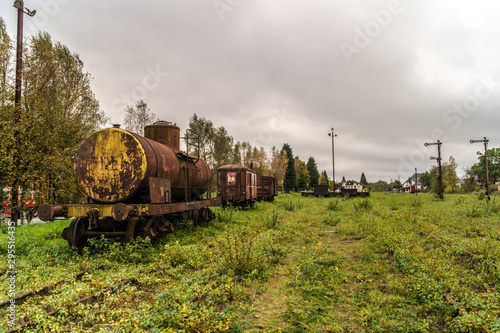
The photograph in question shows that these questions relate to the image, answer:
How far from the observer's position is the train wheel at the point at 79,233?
24.6 ft

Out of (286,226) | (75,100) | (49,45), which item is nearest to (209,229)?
(286,226)

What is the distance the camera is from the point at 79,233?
7.68 metres

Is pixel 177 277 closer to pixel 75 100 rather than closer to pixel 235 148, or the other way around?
pixel 75 100

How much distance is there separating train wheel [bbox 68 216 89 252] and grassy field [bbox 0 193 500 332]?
9.1 inches

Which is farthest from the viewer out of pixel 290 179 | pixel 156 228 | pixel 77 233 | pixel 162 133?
pixel 290 179

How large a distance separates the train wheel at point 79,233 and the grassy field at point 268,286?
0.23 meters

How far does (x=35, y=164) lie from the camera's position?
1228 centimetres

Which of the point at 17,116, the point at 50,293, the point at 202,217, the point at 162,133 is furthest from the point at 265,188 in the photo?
the point at 50,293

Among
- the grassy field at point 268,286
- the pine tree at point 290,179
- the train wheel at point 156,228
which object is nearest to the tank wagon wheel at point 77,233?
the grassy field at point 268,286

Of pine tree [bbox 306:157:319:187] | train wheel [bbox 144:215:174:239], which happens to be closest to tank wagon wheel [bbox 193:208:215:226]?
train wheel [bbox 144:215:174:239]

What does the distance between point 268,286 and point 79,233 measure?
543cm

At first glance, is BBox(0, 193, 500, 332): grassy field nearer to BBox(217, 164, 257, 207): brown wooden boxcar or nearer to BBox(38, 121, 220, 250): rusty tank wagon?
BBox(38, 121, 220, 250): rusty tank wagon

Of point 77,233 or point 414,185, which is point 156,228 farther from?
point 414,185

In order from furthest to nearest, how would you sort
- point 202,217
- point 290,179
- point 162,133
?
point 290,179 < point 202,217 < point 162,133
